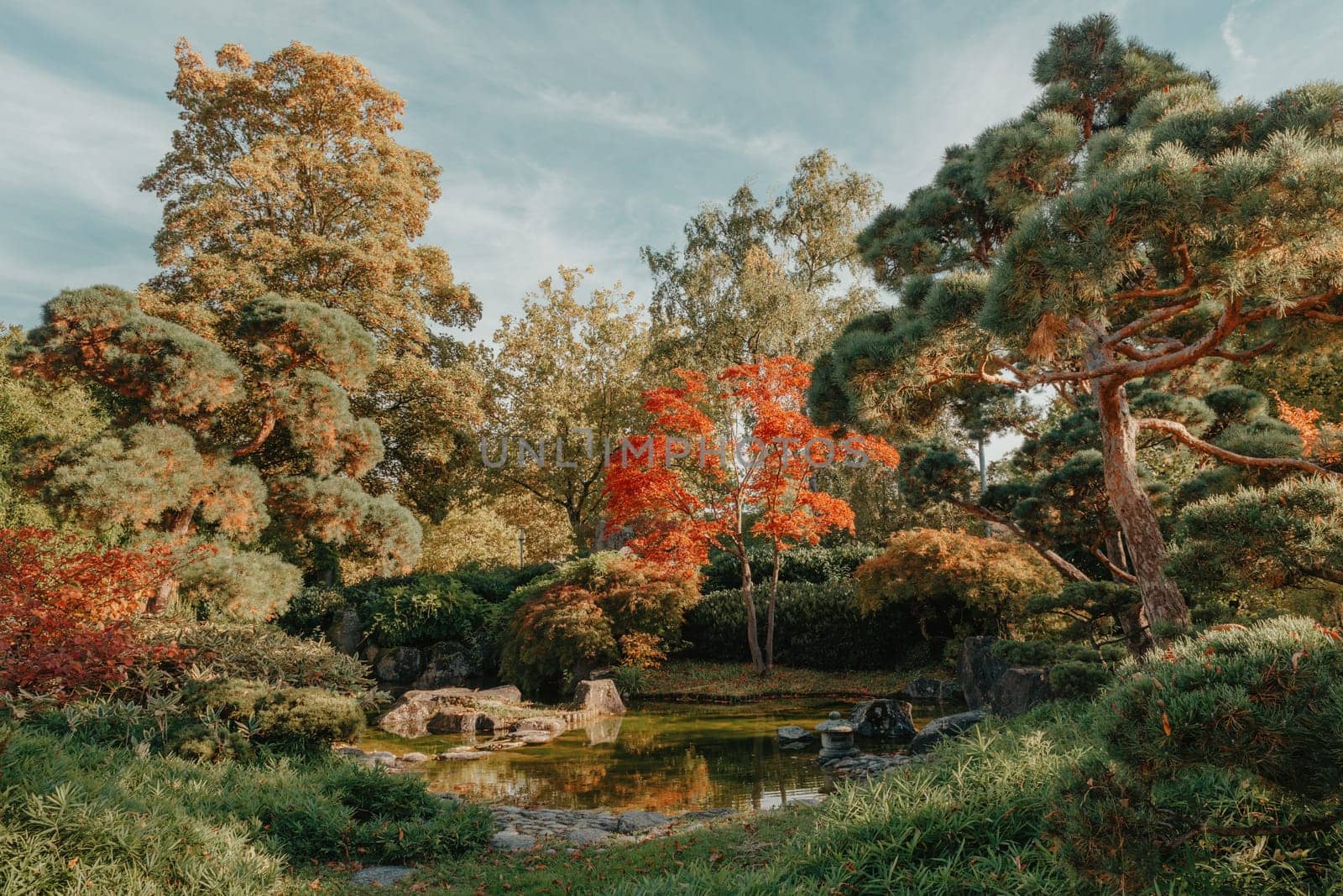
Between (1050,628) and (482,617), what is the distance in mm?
9702

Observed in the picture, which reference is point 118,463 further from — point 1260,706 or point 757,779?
point 1260,706

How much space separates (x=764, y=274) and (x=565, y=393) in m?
5.69

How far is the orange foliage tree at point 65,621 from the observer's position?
572 cm

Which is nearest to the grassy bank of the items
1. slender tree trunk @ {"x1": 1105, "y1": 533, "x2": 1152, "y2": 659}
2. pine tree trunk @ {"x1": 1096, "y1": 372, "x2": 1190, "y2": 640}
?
slender tree trunk @ {"x1": 1105, "y1": 533, "x2": 1152, "y2": 659}

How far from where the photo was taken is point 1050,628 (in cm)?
1053

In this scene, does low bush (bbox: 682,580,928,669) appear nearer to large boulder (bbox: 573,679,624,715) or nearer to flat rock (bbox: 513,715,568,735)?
large boulder (bbox: 573,679,624,715)

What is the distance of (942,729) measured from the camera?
7.02m

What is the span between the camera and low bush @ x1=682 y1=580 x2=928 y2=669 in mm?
12609

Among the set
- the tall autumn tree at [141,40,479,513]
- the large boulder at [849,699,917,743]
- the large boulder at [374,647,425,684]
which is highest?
the tall autumn tree at [141,40,479,513]

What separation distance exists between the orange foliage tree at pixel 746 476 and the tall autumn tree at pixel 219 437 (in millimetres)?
3559

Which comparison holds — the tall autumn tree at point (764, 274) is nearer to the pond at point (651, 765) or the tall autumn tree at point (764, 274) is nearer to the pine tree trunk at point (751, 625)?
the pine tree trunk at point (751, 625)

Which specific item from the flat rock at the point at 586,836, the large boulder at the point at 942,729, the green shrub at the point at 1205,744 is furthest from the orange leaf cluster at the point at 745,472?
the green shrub at the point at 1205,744

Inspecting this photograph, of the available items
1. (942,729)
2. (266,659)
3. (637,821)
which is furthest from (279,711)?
(942,729)

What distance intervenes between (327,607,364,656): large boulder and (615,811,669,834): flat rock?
1123cm
